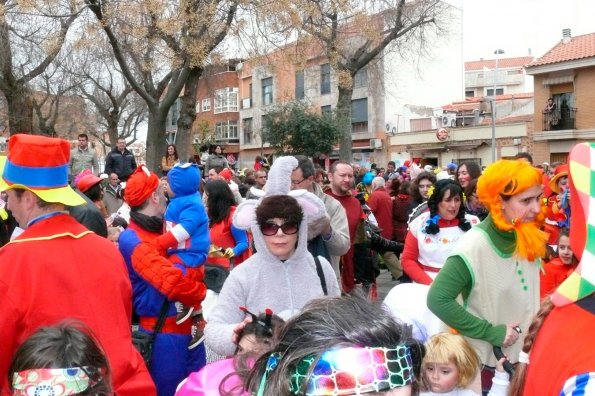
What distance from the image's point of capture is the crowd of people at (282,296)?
1.30 meters

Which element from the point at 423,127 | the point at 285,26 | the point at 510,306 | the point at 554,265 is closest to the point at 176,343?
the point at 510,306

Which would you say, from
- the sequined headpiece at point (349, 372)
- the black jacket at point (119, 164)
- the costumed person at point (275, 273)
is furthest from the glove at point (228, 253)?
the black jacket at point (119, 164)

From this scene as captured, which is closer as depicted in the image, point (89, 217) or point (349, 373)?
point (349, 373)

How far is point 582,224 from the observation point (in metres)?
1.43

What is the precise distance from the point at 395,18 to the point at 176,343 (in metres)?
22.0

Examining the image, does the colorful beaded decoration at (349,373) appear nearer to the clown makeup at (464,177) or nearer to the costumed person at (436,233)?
the costumed person at (436,233)

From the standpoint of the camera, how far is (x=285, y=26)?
14812mm

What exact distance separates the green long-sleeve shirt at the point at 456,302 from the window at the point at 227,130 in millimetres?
54267

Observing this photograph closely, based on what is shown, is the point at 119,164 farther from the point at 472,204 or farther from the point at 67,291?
the point at 67,291

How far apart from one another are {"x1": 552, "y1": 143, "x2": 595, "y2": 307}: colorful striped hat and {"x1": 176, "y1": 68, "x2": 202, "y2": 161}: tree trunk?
14.9 m

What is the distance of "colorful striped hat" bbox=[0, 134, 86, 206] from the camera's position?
8.80ft

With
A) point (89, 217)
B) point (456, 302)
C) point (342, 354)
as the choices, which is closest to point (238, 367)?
point (342, 354)

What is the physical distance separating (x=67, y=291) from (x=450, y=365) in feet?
6.53

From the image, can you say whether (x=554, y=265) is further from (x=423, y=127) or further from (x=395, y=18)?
(x=423, y=127)
